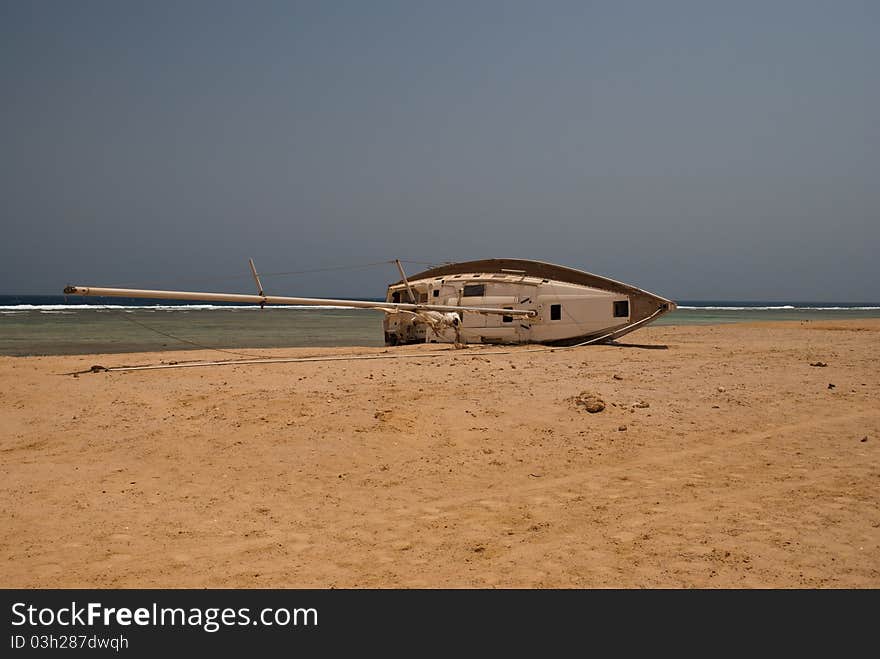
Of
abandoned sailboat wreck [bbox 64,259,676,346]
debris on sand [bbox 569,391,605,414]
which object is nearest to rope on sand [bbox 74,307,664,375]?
abandoned sailboat wreck [bbox 64,259,676,346]

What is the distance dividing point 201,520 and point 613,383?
259 inches

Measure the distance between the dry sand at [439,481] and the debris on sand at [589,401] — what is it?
14 centimetres

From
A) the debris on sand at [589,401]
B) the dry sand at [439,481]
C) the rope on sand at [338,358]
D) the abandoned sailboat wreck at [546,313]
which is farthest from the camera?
the abandoned sailboat wreck at [546,313]

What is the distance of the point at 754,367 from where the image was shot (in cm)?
1147

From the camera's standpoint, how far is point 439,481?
6027 millimetres

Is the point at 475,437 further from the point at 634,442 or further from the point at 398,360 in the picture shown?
the point at 398,360

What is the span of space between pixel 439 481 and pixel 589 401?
117 inches

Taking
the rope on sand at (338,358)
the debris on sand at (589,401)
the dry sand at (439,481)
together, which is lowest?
the dry sand at (439,481)

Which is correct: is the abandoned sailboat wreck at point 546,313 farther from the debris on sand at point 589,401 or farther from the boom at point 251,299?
the debris on sand at point 589,401

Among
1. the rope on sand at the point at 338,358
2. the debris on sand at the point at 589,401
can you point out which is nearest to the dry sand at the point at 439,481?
the debris on sand at the point at 589,401

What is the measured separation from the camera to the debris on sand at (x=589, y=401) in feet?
26.4

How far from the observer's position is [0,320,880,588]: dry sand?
408 cm

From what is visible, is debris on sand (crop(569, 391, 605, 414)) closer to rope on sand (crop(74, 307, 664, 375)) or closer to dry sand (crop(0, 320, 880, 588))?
dry sand (crop(0, 320, 880, 588))

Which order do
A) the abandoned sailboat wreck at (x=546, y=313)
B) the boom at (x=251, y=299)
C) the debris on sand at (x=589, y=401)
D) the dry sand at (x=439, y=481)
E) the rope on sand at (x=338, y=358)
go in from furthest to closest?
the abandoned sailboat wreck at (x=546, y=313) → the rope on sand at (x=338, y=358) → the boom at (x=251, y=299) → the debris on sand at (x=589, y=401) → the dry sand at (x=439, y=481)
